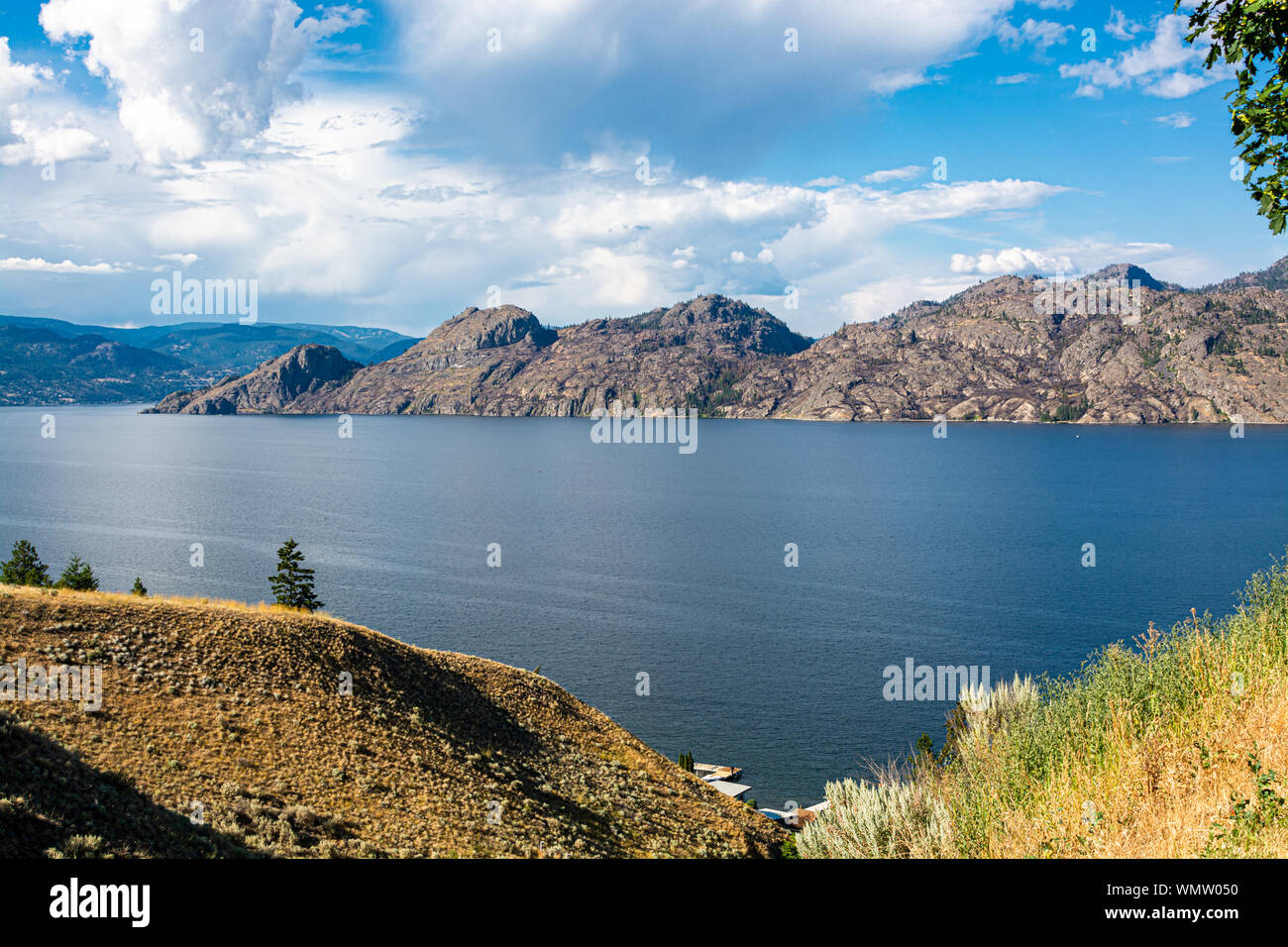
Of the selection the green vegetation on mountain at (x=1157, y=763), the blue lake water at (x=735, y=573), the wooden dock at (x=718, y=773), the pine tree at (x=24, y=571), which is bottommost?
the wooden dock at (x=718, y=773)

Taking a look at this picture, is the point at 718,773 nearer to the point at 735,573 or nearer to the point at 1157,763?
the point at 1157,763

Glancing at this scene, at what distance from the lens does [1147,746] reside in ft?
40.6

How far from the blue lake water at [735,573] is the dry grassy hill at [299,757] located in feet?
70.7

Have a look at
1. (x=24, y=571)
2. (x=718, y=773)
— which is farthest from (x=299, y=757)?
(x=24, y=571)

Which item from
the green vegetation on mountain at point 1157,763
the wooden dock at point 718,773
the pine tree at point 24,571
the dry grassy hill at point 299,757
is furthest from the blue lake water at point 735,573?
the green vegetation on mountain at point 1157,763

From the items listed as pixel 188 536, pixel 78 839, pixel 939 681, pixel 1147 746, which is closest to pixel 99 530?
pixel 188 536

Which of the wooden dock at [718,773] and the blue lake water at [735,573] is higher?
the blue lake water at [735,573]

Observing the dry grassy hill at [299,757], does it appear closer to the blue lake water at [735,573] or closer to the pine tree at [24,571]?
the blue lake water at [735,573]

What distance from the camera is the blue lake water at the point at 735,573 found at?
67562 millimetres

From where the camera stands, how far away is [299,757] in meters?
26.1

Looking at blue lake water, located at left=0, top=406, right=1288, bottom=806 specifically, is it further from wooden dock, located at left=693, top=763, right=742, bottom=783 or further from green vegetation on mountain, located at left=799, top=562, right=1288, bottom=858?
green vegetation on mountain, located at left=799, top=562, right=1288, bottom=858

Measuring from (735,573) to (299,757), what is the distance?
86.0 meters
